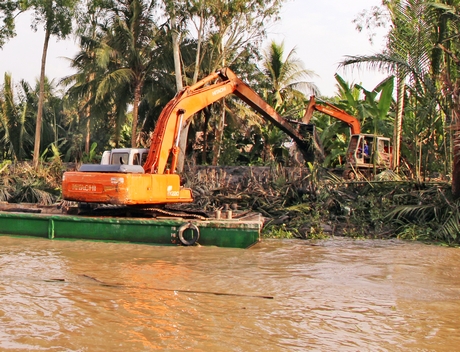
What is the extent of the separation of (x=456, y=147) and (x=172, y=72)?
17.9 meters

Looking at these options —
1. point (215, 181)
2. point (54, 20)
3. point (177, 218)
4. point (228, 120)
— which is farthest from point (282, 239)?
point (54, 20)

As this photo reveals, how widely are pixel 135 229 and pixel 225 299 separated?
5504 mm

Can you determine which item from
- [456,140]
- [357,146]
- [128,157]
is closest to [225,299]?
→ [128,157]

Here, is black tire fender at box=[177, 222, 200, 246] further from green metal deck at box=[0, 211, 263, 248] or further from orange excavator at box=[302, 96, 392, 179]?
orange excavator at box=[302, 96, 392, 179]

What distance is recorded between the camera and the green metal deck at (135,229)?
12.3 metres

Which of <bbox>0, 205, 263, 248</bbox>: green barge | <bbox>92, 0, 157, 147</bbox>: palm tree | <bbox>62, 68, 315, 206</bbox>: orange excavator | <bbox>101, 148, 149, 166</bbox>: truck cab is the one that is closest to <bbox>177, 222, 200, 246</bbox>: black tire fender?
<bbox>0, 205, 263, 248</bbox>: green barge

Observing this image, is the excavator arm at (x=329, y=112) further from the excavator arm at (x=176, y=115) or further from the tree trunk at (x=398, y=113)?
the excavator arm at (x=176, y=115)

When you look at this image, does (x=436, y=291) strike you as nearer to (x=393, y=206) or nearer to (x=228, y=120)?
(x=393, y=206)

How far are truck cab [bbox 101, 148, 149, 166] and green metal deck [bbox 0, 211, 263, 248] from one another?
5.46 feet

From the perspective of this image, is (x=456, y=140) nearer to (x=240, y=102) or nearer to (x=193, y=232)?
(x=193, y=232)

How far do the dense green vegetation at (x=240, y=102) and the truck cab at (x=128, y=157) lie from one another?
13.7 feet

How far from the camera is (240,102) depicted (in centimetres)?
2898

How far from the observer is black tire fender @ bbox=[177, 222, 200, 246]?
40.0 feet

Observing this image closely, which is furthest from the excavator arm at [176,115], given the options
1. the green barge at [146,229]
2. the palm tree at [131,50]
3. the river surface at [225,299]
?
the palm tree at [131,50]
